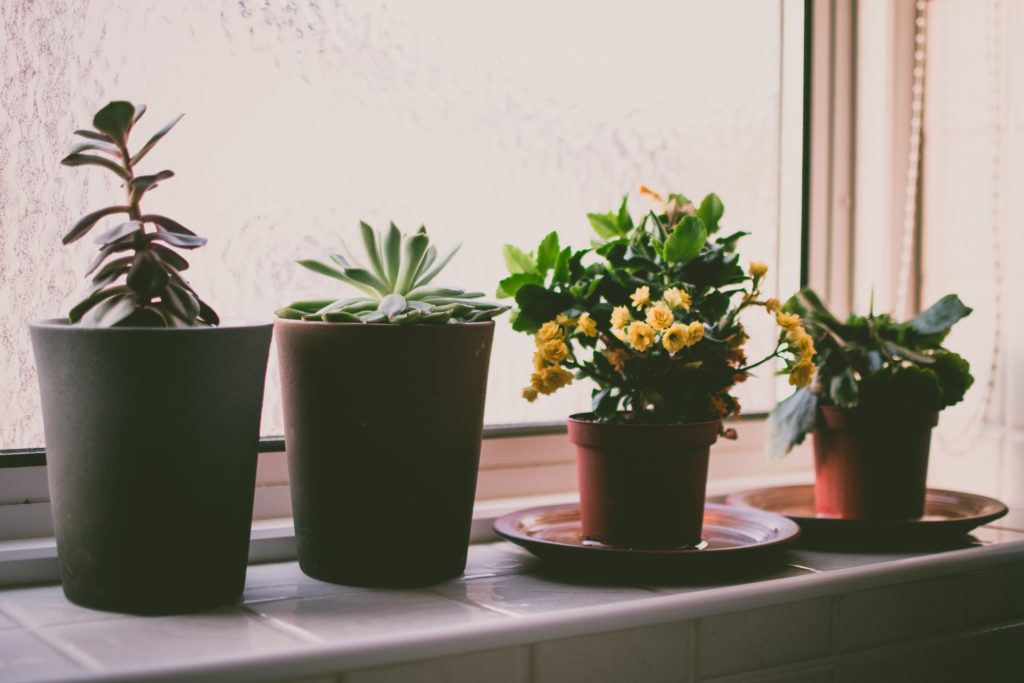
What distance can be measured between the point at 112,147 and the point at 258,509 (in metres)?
0.45

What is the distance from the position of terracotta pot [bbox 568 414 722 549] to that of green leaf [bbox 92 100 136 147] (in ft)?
1.66

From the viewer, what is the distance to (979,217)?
59.1 inches

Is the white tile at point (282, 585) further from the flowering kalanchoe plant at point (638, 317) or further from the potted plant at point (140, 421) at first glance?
the flowering kalanchoe plant at point (638, 317)

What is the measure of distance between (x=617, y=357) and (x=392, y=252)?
0.25m

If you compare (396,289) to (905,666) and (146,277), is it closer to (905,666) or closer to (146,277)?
(146,277)

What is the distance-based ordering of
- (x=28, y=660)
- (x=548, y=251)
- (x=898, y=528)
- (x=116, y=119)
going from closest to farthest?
(x=28, y=660), (x=116, y=119), (x=548, y=251), (x=898, y=528)

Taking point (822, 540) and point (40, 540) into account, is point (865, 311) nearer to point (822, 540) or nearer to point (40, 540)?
point (822, 540)

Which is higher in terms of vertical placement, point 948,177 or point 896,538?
point 948,177

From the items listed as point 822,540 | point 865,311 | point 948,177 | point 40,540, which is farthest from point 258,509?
point 948,177

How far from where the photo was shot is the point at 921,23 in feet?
5.11

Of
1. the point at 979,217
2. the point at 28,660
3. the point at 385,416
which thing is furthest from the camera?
the point at 979,217

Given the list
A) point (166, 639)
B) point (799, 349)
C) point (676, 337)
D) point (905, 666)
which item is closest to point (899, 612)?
point (905, 666)

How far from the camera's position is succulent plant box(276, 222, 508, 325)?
3.33ft

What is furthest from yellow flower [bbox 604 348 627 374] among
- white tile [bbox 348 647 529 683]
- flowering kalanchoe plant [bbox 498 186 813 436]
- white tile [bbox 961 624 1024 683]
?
white tile [bbox 961 624 1024 683]
